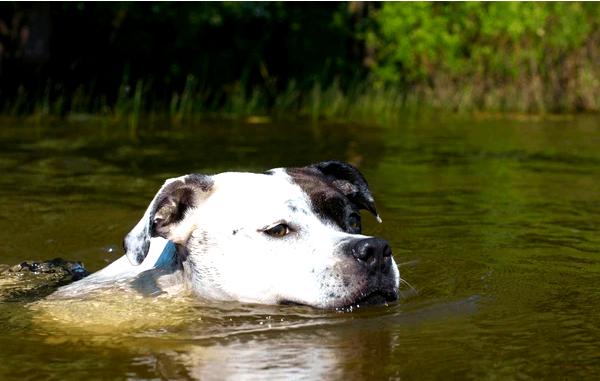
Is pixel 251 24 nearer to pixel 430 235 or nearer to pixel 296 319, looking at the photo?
pixel 430 235

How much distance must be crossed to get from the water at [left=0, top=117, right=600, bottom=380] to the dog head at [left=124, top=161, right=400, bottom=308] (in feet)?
0.44

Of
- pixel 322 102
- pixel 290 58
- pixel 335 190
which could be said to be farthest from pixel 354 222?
pixel 290 58

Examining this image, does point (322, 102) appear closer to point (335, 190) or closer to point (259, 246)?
point (335, 190)

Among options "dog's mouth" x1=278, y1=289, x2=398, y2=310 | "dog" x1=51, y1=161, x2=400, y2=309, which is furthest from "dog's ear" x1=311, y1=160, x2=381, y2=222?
"dog's mouth" x1=278, y1=289, x2=398, y2=310

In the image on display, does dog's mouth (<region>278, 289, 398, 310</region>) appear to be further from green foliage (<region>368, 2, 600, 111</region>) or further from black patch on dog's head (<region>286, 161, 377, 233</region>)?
green foliage (<region>368, 2, 600, 111</region>)

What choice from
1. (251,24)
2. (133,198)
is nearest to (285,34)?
(251,24)

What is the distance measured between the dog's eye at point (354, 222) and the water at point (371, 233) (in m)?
0.49

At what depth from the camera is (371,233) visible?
373 inches

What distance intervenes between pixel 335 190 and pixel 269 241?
614mm

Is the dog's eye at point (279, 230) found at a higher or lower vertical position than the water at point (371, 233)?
higher

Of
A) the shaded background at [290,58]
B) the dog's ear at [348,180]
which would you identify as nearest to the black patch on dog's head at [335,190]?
the dog's ear at [348,180]

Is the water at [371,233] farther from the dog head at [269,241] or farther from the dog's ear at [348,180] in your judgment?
the dog's ear at [348,180]

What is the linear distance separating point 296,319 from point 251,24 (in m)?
16.2

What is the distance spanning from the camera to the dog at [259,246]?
6188mm
